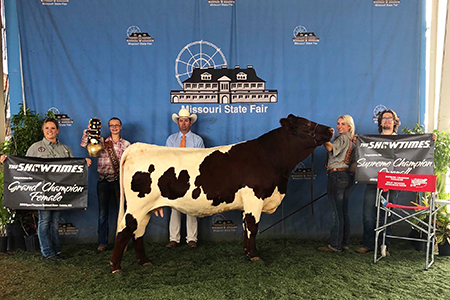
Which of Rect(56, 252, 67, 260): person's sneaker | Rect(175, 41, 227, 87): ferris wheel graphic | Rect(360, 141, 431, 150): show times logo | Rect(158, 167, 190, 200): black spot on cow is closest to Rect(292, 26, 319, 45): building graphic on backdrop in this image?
Rect(175, 41, 227, 87): ferris wheel graphic

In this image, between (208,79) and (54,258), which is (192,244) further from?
(208,79)

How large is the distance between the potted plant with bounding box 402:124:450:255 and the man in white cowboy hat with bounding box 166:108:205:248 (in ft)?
10.5

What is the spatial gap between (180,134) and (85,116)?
157cm

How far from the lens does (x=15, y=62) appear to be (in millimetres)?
4766

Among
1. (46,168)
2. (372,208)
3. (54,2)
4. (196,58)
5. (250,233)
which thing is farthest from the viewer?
(196,58)

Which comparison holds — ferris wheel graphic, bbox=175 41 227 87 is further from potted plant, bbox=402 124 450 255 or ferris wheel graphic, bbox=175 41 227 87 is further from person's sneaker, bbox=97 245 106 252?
potted plant, bbox=402 124 450 255

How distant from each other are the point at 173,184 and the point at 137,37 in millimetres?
2670

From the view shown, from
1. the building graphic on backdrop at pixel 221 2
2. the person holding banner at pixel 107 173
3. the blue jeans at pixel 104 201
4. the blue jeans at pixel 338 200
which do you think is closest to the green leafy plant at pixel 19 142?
the person holding banner at pixel 107 173

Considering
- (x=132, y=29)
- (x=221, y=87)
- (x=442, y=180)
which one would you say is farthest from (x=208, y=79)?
(x=442, y=180)

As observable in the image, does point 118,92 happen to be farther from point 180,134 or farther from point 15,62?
point 15,62

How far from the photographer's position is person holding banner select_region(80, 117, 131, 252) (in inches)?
169

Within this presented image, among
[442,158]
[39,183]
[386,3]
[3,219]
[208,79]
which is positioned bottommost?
[3,219]

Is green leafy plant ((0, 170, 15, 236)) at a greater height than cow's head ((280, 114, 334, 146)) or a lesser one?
lesser

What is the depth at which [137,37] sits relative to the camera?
15.9ft
